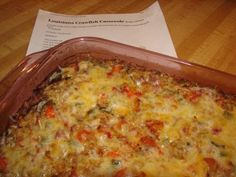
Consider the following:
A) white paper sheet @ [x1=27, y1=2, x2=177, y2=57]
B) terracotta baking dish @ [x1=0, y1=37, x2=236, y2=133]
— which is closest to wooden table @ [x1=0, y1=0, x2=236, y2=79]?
white paper sheet @ [x1=27, y1=2, x2=177, y2=57]

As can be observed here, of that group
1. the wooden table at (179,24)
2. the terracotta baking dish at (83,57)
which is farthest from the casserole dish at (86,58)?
the wooden table at (179,24)

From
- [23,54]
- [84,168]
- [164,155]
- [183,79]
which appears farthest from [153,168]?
[23,54]

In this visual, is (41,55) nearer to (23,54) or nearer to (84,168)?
(23,54)

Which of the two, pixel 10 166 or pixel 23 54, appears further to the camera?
pixel 23 54

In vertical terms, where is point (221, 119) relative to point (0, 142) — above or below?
below

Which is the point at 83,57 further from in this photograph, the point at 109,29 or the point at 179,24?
the point at 179,24

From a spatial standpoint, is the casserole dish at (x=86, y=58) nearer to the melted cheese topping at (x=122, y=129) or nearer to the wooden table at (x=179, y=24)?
the melted cheese topping at (x=122, y=129)
